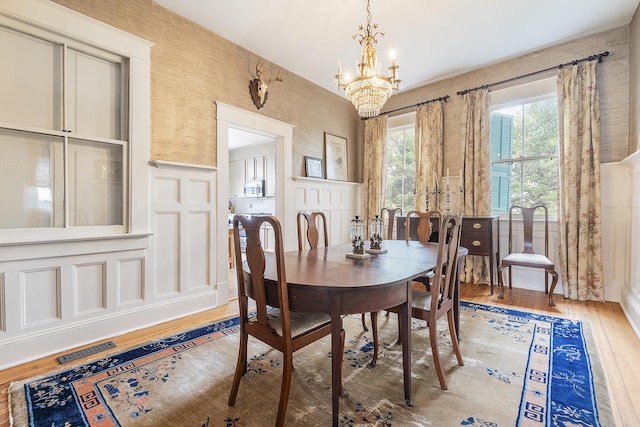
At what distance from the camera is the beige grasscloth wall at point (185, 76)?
2.62m

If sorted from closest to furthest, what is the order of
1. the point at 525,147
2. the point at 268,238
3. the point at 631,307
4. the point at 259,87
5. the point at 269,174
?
the point at 631,307, the point at 259,87, the point at 525,147, the point at 268,238, the point at 269,174

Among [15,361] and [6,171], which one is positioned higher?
[6,171]

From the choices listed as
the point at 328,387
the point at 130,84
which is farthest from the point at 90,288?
the point at 328,387

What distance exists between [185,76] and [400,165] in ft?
11.5

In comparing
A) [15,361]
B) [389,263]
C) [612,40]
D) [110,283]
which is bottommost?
[15,361]

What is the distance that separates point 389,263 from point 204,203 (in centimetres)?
212

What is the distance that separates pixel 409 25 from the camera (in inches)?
121

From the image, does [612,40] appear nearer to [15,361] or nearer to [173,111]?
[173,111]

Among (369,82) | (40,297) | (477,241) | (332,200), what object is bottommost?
(40,297)

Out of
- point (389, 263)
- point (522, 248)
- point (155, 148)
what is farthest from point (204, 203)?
point (522, 248)

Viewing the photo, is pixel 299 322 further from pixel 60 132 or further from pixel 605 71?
pixel 605 71

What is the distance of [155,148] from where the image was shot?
9.07 feet

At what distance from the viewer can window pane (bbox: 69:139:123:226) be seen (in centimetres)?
238

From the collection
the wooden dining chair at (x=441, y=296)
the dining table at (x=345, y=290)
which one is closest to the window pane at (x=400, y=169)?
the wooden dining chair at (x=441, y=296)
